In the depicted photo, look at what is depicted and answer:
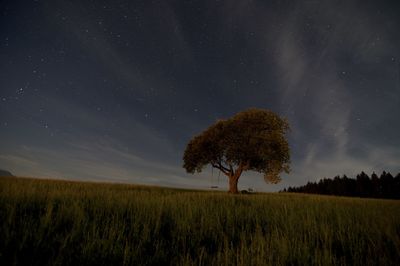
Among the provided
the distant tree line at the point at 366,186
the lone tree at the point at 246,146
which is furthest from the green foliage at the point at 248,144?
the distant tree line at the point at 366,186

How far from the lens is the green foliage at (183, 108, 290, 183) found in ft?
92.7

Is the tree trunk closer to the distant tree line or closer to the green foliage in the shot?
the green foliage

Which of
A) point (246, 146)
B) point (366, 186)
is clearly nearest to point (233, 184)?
point (246, 146)

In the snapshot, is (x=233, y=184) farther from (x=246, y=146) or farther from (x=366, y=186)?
(x=366, y=186)

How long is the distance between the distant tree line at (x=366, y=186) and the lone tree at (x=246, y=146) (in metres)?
87.9

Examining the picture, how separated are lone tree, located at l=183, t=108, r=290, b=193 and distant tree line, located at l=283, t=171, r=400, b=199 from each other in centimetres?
8787

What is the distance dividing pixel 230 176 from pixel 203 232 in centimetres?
3056

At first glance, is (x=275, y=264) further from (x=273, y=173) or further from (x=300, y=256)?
(x=273, y=173)

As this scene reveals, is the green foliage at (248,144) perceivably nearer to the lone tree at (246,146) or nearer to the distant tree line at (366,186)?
the lone tree at (246,146)

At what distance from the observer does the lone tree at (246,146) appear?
28.3m

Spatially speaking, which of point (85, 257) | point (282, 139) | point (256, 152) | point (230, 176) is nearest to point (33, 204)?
point (85, 257)

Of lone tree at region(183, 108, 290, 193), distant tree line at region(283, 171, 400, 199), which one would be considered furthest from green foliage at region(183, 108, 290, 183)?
distant tree line at region(283, 171, 400, 199)

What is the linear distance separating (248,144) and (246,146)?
0.44 meters

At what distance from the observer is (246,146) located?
29109 millimetres
